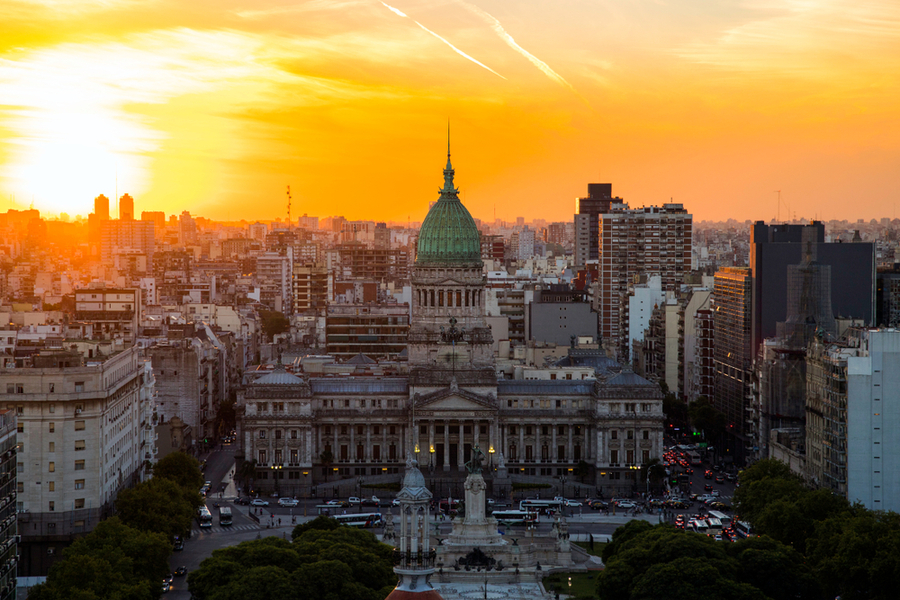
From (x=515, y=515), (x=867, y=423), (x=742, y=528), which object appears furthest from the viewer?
(x=515, y=515)

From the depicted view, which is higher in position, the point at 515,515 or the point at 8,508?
the point at 8,508

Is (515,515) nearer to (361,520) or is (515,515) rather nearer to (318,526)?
(361,520)

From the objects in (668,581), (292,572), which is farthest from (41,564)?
(668,581)

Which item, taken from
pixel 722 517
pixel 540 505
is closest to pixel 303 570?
pixel 722 517

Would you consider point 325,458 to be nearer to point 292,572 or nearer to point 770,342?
point 770,342

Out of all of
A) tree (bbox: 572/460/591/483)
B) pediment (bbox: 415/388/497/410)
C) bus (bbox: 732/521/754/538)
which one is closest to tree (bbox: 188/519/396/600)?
bus (bbox: 732/521/754/538)

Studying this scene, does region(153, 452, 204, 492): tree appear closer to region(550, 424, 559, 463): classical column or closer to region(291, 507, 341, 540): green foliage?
region(291, 507, 341, 540): green foliage
